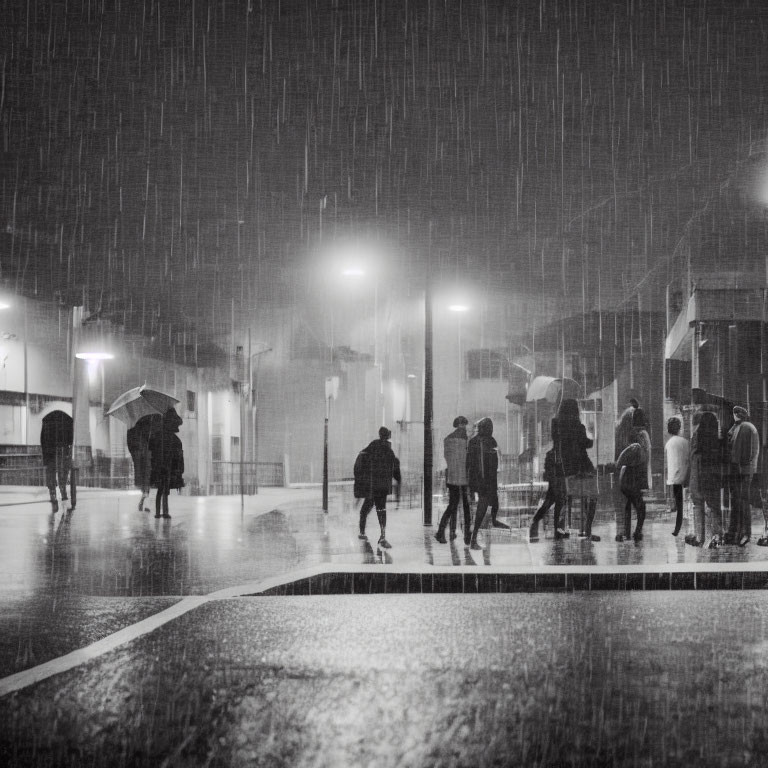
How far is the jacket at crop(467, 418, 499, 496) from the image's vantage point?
12.2 meters

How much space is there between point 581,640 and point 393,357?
46.6 m

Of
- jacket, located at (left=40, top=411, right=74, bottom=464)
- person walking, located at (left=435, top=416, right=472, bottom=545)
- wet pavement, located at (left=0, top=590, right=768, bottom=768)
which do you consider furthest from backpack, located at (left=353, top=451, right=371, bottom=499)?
jacket, located at (left=40, top=411, right=74, bottom=464)

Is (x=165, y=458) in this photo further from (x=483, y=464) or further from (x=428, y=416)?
(x=483, y=464)

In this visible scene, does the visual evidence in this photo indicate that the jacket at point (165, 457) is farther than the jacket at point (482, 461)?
Yes

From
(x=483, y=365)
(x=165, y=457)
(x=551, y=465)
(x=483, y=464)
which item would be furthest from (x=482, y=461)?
(x=483, y=365)

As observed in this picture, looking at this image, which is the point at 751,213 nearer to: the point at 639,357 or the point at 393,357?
the point at 639,357

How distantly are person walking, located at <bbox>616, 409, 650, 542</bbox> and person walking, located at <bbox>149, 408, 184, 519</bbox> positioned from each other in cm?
823

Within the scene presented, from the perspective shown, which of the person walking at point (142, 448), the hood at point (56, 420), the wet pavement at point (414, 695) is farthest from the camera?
the person walking at point (142, 448)

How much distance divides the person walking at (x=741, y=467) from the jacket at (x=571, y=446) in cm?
184

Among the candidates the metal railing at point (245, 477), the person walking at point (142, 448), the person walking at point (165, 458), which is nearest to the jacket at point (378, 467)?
the person walking at point (165, 458)

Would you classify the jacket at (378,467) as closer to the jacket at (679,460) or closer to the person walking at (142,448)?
the jacket at (679,460)

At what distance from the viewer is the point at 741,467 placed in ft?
37.3

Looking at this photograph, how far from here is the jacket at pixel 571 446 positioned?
12.2 meters

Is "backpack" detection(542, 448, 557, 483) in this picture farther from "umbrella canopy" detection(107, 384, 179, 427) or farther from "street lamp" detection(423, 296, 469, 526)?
"umbrella canopy" detection(107, 384, 179, 427)
